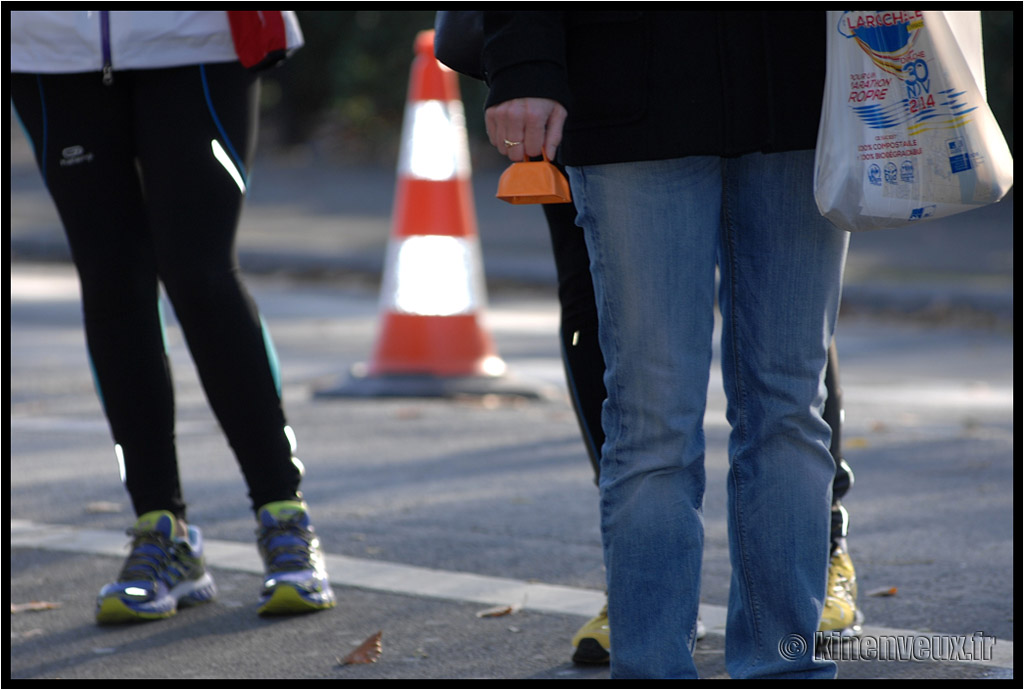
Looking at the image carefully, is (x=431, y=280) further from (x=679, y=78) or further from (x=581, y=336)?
(x=679, y=78)

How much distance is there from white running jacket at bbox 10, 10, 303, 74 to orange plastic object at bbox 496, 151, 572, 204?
97 centimetres

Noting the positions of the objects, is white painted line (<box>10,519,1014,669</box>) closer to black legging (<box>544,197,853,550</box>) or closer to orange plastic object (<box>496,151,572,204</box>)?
black legging (<box>544,197,853,550</box>)

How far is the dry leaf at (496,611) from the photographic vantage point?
2.86 meters

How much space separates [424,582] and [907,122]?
147 centimetres

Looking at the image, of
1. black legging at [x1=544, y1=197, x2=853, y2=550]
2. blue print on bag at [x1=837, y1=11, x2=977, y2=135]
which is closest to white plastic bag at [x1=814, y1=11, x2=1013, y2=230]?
blue print on bag at [x1=837, y1=11, x2=977, y2=135]

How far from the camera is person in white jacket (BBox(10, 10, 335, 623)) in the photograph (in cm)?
289

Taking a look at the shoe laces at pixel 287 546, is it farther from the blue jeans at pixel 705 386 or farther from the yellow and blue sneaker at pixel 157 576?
the blue jeans at pixel 705 386

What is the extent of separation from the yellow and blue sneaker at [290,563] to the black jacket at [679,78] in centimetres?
113

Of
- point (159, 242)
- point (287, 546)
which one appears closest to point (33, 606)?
point (287, 546)

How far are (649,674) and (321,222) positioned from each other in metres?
12.3

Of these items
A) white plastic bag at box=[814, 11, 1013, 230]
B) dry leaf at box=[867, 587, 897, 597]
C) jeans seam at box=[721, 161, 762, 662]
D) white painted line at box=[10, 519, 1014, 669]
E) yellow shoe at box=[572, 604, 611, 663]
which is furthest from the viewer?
dry leaf at box=[867, 587, 897, 597]

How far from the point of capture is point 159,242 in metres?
2.90

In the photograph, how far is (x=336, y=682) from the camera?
2463mm

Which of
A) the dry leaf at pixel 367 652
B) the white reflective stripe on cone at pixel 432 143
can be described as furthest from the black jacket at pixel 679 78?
the white reflective stripe on cone at pixel 432 143
